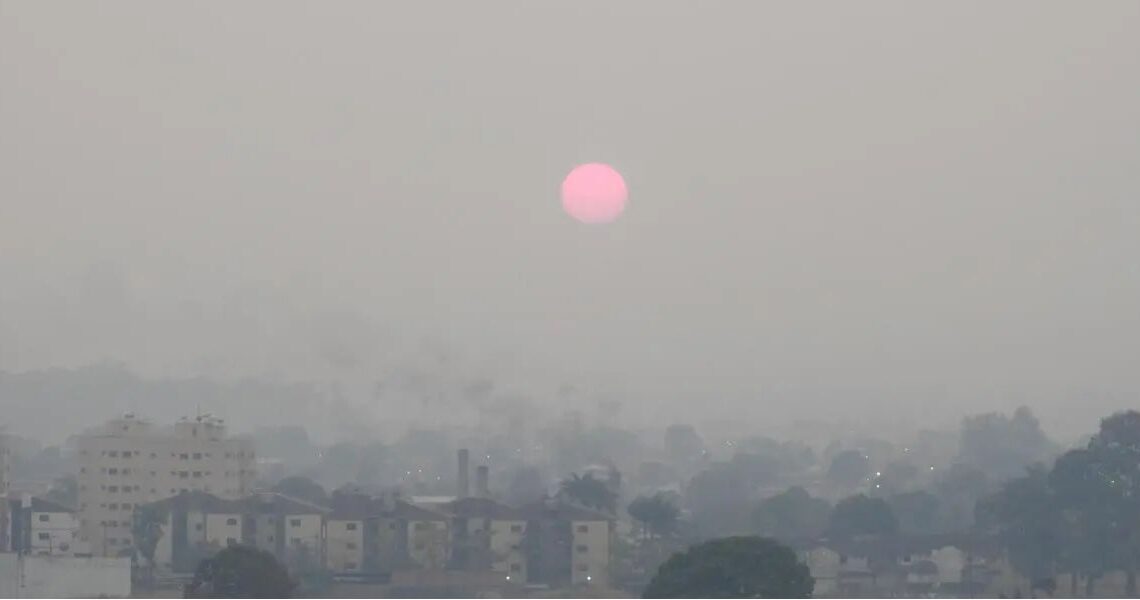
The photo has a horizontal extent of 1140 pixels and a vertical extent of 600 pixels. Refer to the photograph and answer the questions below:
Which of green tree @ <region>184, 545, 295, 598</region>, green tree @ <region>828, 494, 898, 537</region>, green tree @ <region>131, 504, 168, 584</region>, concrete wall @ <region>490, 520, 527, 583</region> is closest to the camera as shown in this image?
green tree @ <region>184, 545, 295, 598</region>

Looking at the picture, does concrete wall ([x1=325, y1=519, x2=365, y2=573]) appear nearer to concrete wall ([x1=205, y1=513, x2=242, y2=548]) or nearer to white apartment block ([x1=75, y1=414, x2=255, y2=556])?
concrete wall ([x1=205, y1=513, x2=242, y2=548])

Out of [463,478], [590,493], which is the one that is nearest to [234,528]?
[590,493]

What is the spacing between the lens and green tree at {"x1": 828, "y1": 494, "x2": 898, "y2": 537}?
41.4 m

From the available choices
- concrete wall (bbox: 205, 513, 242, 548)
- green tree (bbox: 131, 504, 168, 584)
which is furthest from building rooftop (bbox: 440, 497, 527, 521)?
green tree (bbox: 131, 504, 168, 584)

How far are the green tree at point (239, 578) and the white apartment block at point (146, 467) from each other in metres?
17.5

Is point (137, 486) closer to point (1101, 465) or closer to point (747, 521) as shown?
point (747, 521)

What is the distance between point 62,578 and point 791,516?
2008cm

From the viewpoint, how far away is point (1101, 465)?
3909 cm

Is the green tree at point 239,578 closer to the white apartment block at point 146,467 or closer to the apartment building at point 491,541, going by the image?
the apartment building at point 491,541

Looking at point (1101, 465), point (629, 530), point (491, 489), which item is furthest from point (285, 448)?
point (1101, 465)

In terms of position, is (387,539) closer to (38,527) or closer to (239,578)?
(38,527)

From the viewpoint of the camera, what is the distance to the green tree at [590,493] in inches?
1667

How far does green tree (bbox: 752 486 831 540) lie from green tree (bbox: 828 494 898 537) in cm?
90

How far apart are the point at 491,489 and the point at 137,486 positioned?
10223 mm
